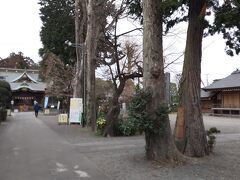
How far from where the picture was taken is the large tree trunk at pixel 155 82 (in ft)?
39.5

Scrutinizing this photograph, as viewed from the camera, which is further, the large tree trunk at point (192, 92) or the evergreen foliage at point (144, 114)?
the large tree trunk at point (192, 92)

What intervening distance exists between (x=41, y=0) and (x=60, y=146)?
93.4ft

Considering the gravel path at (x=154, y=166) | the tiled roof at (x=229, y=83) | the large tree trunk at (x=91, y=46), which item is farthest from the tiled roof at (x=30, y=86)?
the gravel path at (x=154, y=166)

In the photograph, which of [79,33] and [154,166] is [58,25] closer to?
[79,33]

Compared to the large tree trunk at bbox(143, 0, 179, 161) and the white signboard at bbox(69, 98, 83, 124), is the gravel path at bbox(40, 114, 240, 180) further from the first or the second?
the white signboard at bbox(69, 98, 83, 124)

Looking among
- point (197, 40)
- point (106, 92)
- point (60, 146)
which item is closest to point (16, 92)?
point (106, 92)

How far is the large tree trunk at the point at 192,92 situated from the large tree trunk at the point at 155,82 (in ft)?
3.45

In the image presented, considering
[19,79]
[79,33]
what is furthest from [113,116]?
[19,79]

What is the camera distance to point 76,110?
31578 mm

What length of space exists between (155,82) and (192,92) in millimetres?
1637

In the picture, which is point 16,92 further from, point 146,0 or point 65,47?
point 146,0

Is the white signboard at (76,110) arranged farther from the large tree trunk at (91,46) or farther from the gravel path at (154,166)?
the gravel path at (154,166)

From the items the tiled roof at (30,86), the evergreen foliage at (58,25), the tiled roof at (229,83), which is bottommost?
the tiled roof at (229,83)

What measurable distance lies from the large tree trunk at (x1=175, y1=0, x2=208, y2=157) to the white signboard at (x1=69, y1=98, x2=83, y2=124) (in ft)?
59.5
